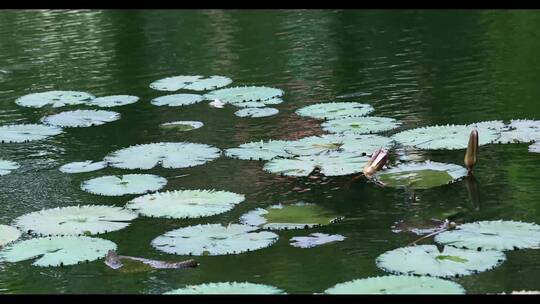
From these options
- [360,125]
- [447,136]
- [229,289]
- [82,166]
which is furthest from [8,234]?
[447,136]

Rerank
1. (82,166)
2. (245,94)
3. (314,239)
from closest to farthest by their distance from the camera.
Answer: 1. (314,239)
2. (82,166)
3. (245,94)

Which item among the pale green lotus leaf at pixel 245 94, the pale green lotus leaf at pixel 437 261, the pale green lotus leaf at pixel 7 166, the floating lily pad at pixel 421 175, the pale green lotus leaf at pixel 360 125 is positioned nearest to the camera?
the pale green lotus leaf at pixel 437 261

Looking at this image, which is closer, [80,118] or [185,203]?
[185,203]

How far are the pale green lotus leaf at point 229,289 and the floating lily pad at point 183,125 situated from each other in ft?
10.0

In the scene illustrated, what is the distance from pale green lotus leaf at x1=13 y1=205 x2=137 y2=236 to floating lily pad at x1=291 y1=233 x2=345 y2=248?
0.99 metres

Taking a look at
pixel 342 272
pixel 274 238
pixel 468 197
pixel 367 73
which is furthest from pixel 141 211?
pixel 367 73

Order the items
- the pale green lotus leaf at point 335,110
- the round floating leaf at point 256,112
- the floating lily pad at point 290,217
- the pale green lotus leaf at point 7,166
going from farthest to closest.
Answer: the round floating leaf at point 256,112 → the pale green lotus leaf at point 335,110 → the pale green lotus leaf at point 7,166 → the floating lily pad at point 290,217

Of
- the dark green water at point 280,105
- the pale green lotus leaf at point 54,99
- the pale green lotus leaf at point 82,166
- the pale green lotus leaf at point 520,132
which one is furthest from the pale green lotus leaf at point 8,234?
the pale green lotus leaf at point 520,132

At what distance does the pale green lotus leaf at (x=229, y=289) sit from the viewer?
4316 millimetres

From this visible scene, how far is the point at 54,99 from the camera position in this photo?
8398mm

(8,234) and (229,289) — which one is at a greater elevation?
(229,289)

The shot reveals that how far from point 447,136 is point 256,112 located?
1.66 m

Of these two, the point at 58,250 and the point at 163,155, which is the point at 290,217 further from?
the point at 163,155

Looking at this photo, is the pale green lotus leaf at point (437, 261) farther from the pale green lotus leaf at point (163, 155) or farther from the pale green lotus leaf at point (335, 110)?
the pale green lotus leaf at point (335, 110)
